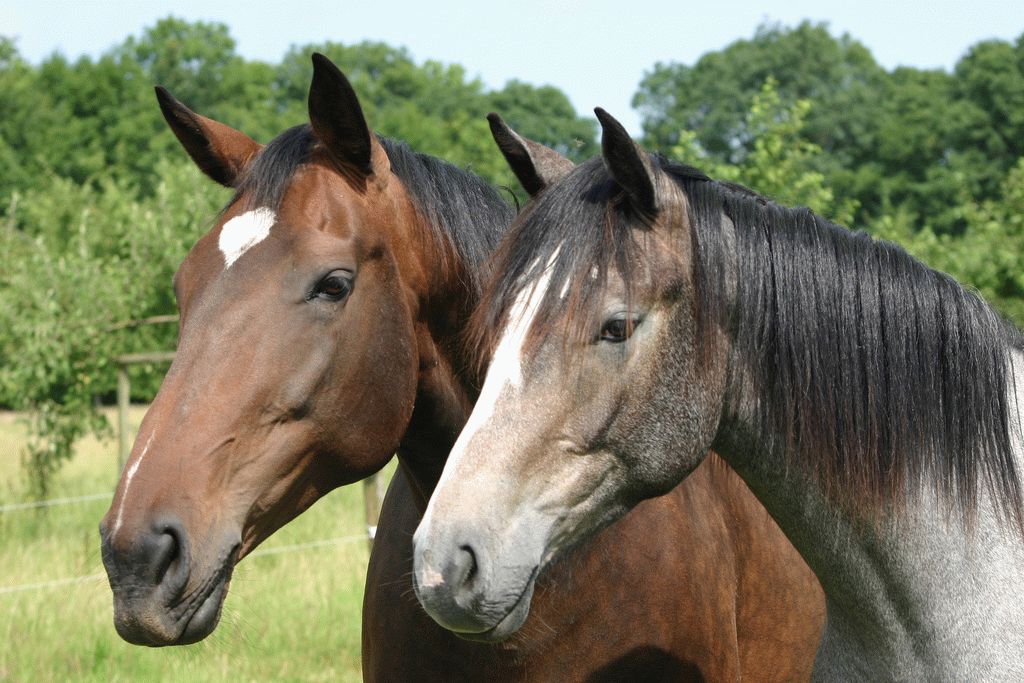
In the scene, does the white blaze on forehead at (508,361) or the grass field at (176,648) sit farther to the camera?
the grass field at (176,648)

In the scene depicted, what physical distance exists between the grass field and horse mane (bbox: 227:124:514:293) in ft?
6.94

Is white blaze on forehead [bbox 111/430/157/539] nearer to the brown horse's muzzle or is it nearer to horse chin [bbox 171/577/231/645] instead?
the brown horse's muzzle

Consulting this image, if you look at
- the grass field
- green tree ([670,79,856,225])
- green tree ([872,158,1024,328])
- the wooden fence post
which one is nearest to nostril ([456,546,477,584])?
the grass field

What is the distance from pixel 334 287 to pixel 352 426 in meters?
0.37

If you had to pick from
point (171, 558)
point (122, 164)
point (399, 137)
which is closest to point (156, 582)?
point (171, 558)

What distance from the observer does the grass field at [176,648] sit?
5.61m

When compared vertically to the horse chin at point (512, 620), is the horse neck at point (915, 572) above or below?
above

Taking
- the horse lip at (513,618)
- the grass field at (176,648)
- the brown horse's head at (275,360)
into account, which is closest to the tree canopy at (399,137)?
the brown horse's head at (275,360)

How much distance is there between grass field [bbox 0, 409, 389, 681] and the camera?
18.4 ft

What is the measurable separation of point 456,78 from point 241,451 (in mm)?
58545

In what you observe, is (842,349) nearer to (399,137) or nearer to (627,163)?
(627,163)

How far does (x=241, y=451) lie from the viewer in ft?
7.63

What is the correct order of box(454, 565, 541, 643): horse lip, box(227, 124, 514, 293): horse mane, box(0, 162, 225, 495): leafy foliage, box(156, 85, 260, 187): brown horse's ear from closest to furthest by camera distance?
box(454, 565, 541, 643): horse lip → box(227, 124, 514, 293): horse mane → box(156, 85, 260, 187): brown horse's ear → box(0, 162, 225, 495): leafy foliage

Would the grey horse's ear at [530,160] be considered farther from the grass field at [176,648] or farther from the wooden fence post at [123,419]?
the wooden fence post at [123,419]
